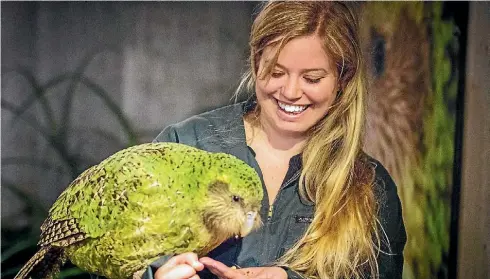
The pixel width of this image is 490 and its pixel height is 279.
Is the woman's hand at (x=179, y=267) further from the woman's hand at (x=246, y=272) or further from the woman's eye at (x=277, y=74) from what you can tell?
the woman's eye at (x=277, y=74)

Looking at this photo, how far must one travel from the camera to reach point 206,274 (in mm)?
1524

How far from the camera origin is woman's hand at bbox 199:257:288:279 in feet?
4.98

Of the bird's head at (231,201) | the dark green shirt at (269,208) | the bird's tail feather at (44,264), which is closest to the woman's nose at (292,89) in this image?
the dark green shirt at (269,208)

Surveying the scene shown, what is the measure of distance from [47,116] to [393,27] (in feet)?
2.95

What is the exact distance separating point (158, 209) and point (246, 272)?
0.26m

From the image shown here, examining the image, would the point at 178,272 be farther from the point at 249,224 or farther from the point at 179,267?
the point at 249,224

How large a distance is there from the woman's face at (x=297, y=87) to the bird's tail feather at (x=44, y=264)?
1.97ft

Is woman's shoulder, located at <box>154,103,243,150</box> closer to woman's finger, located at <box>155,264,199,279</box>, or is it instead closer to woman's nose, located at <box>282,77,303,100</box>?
woman's nose, located at <box>282,77,303,100</box>

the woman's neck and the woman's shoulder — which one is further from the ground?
the woman's shoulder

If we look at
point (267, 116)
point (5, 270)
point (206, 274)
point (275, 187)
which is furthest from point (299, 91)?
point (5, 270)

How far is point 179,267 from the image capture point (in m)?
1.48

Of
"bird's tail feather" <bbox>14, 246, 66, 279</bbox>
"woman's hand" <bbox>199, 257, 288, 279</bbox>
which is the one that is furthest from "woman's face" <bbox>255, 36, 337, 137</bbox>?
"bird's tail feather" <bbox>14, 246, 66, 279</bbox>

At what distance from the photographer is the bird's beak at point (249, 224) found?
58.9 inches

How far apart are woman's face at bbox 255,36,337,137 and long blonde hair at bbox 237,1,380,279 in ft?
0.05
